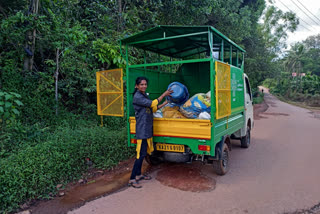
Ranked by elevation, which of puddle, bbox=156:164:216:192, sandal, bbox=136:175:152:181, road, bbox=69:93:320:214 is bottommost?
road, bbox=69:93:320:214

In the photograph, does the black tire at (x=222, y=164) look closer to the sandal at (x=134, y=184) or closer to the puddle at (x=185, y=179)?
the puddle at (x=185, y=179)

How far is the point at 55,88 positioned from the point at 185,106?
11.9 feet

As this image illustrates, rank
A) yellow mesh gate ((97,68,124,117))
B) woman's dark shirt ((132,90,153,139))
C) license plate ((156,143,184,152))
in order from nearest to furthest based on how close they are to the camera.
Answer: woman's dark shirt ((132,90,153,139)) → license plate ((156,143,184,152)) → yellow mesh gate ((97,68,124,117))

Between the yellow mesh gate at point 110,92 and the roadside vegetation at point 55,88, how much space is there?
2.06 ft

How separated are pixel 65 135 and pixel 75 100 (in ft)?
7.96

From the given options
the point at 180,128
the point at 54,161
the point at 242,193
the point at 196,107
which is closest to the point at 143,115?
the point at 180,128

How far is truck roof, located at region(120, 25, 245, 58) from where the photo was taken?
12.2ft

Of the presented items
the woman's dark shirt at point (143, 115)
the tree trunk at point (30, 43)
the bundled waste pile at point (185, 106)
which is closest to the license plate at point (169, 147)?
the woman's dark shirt at point (143, 115)

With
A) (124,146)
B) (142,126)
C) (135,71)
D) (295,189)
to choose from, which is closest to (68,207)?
(142,126)

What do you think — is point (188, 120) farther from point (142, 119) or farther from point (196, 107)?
point (142, 119)

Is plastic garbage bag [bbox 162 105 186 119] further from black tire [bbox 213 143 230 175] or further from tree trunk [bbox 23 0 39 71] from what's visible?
tree trunk [bbox 23 0 39 71]

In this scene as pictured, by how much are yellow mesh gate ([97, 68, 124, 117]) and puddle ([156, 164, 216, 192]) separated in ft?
4.53

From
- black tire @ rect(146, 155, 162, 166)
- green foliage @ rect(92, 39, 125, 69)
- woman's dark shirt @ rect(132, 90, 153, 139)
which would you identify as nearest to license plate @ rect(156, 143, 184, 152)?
woman's dark shirt @ rect(132, 90, 153, 139)

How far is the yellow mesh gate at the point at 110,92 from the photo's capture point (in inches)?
171
